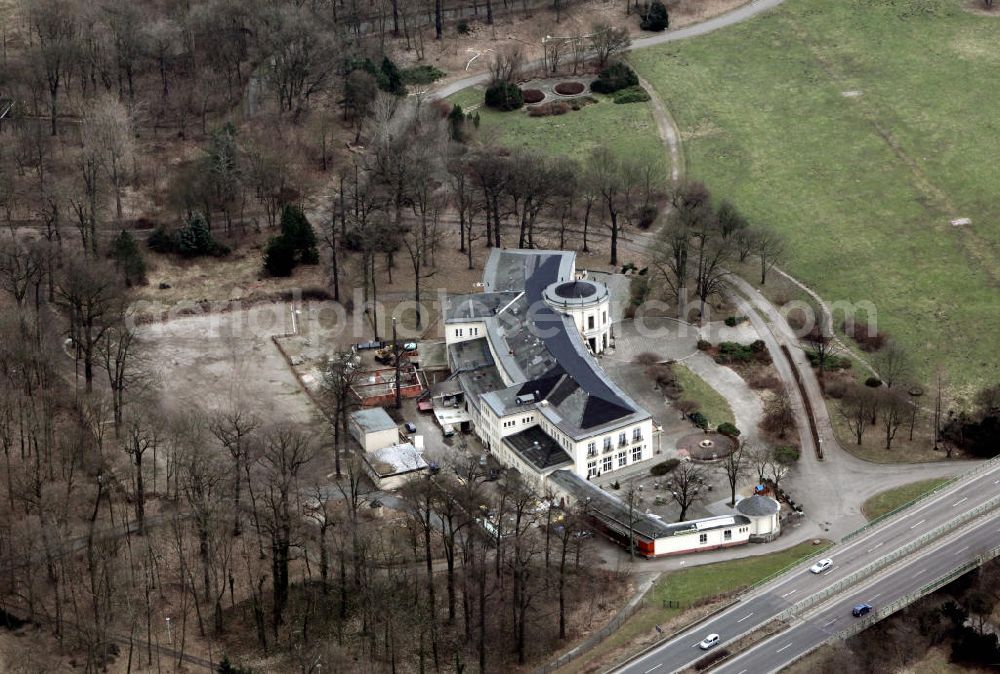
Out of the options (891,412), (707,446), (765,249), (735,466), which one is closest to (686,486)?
(735,466)

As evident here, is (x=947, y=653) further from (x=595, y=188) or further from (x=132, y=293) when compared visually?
(x=132, y=293)

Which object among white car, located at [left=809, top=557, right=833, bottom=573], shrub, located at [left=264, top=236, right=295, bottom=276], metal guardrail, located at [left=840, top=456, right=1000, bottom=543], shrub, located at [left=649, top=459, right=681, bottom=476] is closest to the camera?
white car, located at [left=809, top=557, right=833, bottom=573]

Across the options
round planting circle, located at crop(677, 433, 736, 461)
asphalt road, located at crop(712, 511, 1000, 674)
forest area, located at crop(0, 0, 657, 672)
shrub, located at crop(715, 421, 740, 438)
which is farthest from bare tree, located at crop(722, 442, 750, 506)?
asphalt road, located at crop(712, 511, 1000, 674)

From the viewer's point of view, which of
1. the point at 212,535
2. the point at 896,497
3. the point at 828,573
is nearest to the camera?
the point at 828,573

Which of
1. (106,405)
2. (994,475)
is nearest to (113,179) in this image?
(106,405)

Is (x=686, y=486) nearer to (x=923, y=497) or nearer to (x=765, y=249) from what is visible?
(x=923, y=497)

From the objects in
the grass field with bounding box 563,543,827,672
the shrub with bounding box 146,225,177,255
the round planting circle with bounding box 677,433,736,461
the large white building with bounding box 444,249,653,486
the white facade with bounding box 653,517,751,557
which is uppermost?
the shrub with bounding box 146,225,177,255

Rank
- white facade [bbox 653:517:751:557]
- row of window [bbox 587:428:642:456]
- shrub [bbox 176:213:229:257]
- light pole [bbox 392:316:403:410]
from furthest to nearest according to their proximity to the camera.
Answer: shrub [bbox 176:213:229:257], light pole [bbox 392:316:403:410], row of window [bbox 587:428:642:456], white facade [bbox 653:517:751:557]

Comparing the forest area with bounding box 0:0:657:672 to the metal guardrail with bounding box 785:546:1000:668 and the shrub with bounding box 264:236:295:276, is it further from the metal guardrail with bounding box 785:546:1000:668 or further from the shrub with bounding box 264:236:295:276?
the metal guardrail with bounding box 785:546:1000:668
